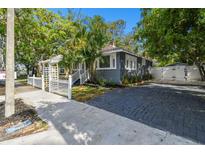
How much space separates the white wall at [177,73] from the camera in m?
17.5

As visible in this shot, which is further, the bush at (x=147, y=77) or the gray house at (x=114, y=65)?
the bush at (x=147, y=77)

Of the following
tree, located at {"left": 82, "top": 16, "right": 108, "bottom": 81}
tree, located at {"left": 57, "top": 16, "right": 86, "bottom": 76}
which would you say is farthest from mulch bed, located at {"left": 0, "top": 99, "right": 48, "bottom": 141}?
tree, located at {"left": 57, "top": 16, "right": 86, "bottom": 76}

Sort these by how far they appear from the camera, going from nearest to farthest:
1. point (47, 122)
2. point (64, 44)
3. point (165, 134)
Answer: point (165, 134) < point (47, 122) < point (64, 44)

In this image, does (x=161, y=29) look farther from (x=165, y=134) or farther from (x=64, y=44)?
(x=64, y=44)

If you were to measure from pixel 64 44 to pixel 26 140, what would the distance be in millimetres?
13476

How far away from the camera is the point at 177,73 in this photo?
18484 millimetres

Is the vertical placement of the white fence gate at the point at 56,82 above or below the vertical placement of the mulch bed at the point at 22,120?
above

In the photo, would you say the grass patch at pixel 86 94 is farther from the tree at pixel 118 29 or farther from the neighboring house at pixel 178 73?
the tree at pixel 118 29

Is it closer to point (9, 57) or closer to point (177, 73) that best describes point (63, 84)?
point (9, 57)

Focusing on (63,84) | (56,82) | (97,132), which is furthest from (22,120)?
(56,82)

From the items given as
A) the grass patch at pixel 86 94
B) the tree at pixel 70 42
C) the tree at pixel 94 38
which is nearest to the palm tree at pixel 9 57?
the grass patch at pixel 86 94

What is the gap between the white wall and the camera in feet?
57.5
